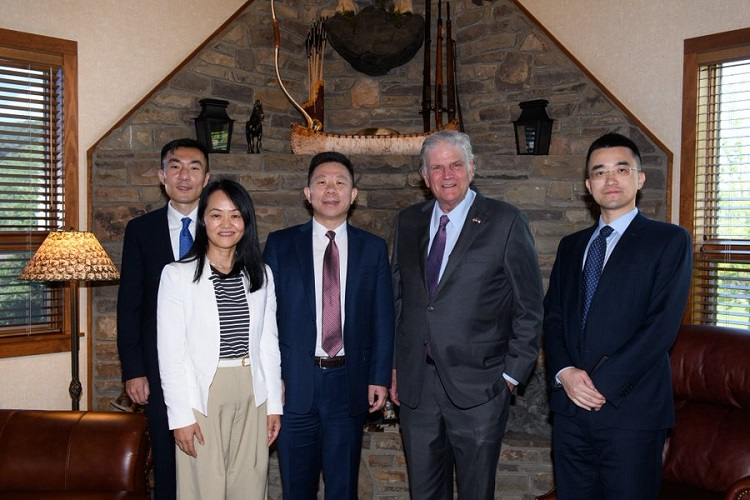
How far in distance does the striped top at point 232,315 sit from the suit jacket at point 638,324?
1.10 m

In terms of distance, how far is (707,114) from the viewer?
3869 mm

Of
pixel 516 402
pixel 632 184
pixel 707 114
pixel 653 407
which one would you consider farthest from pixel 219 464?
pixel 707 114

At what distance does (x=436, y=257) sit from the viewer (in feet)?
7.91

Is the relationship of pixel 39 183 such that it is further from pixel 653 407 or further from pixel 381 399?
pixel 653 407

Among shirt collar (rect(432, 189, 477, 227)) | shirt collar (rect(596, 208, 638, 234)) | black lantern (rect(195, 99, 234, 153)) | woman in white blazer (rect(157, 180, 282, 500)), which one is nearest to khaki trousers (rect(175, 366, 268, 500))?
woman in white blazer (rect(157, 180, 282, 500))

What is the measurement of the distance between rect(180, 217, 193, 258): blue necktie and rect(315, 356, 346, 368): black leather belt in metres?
0.65

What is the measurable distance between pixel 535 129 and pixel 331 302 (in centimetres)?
228

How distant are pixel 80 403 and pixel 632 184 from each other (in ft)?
11.1

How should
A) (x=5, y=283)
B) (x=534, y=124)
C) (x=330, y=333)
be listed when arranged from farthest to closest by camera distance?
(x=534, y=124)
(x=5, y=283)
(x=330, y=333)

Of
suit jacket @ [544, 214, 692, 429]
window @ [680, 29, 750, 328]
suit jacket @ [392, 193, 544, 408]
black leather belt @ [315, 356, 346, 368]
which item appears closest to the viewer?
suit jacket @ [544, 214, 692, 429]

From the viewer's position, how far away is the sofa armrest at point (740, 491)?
6.80ft

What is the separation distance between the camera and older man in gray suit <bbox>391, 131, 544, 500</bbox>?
231cm

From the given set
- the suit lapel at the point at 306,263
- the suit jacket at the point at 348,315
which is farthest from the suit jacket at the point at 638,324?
the suit lapel at the point at 306,263

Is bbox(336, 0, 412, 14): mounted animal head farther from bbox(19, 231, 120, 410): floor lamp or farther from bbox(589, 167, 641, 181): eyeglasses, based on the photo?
bbox(589, 167, 641, 181): eyeglasses
